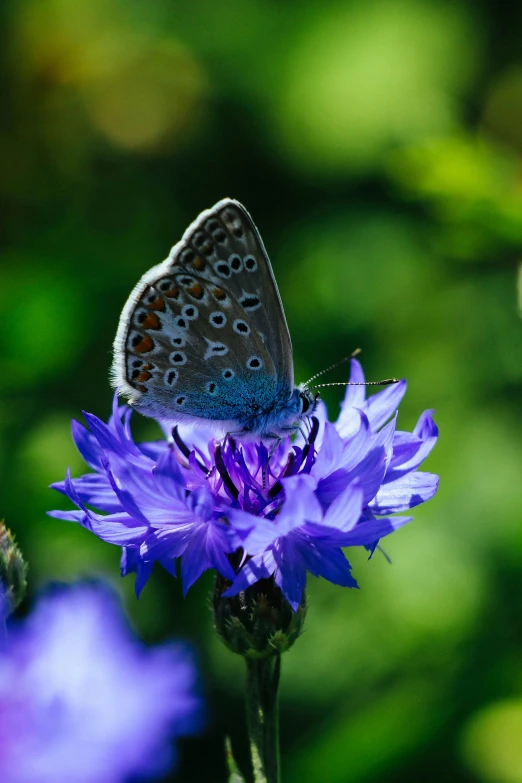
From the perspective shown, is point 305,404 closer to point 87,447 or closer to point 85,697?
point 87,447

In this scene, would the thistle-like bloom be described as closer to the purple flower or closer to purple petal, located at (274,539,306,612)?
purple petal, located at (274,539,306,612)

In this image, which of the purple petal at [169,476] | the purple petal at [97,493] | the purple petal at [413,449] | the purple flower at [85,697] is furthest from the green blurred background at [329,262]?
the purple flower at [85,697]

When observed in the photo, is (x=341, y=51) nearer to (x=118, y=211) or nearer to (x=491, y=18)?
(x=491, y=18)

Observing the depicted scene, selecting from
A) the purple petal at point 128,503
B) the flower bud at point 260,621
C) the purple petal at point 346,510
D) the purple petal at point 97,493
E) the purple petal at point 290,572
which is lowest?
the flower bud at point 260,621

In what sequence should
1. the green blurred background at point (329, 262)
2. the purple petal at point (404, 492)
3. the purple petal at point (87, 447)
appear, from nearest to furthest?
the purple petal at point (404, 492)
the purple petal at point (87, 447)
the green blurred background at point (329, 262)

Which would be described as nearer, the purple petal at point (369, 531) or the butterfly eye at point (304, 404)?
the purple petal at point (369, 531)

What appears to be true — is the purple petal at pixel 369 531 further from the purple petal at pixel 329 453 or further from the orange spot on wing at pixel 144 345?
the orange spot on wing at pixel 144 345

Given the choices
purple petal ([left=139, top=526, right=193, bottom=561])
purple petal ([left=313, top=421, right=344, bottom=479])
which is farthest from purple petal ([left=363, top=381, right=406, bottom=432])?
purple petal ([left=139, top=526, right=193, bottom=561])
